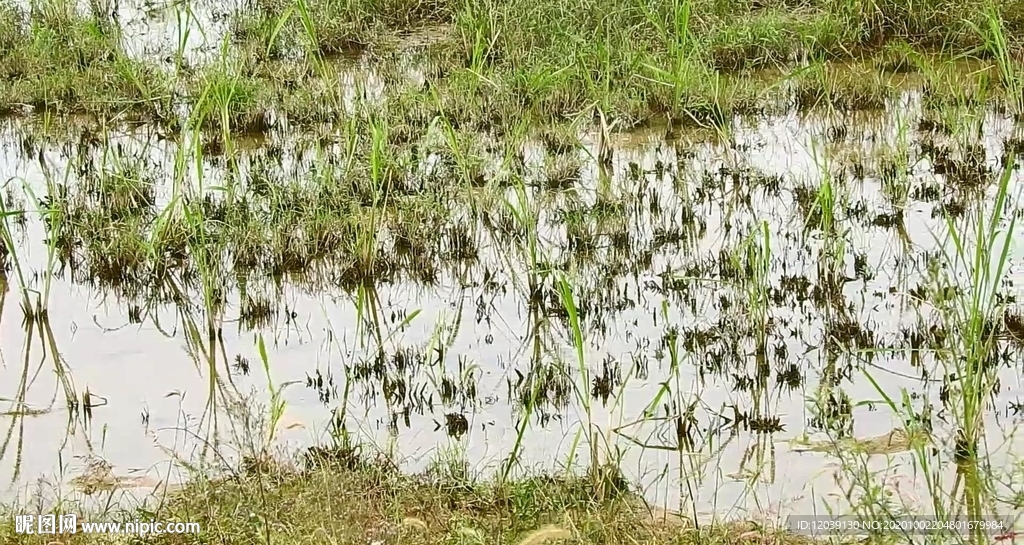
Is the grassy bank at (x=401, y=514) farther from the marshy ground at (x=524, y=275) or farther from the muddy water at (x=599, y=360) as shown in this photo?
the muddy water at (x=599, y=360)

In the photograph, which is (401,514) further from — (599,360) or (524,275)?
(524,275)

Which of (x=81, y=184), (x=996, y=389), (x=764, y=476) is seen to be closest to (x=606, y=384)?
(x=764, y=476)

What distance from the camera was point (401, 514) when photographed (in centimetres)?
331

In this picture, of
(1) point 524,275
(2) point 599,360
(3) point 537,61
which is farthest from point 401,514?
(3) point 537,61

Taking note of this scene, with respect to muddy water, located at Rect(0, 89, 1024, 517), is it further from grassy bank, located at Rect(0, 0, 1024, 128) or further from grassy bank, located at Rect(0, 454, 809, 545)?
grassy bank, located at Rect(0, 0, 1024, 128)

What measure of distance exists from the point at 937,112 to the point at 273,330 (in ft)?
11.8

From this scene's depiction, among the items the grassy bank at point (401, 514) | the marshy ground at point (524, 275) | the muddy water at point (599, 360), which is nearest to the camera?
the grassy bank at point (401, 514)

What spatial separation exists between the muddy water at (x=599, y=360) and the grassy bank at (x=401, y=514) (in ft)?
0.53

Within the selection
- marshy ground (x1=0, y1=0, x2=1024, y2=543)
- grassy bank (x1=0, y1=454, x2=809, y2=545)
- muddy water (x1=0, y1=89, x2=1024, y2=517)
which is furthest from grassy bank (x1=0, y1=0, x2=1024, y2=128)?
grassy bank (x1=0, y1=454, x2=809, y2=545)

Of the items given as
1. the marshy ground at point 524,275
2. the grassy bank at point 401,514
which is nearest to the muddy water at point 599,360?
the marshy ground at point 524,275

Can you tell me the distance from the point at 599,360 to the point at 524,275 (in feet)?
2.57

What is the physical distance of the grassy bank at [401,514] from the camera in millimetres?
3121

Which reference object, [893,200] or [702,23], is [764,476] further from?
[702,23]

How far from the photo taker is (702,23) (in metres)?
7.53
